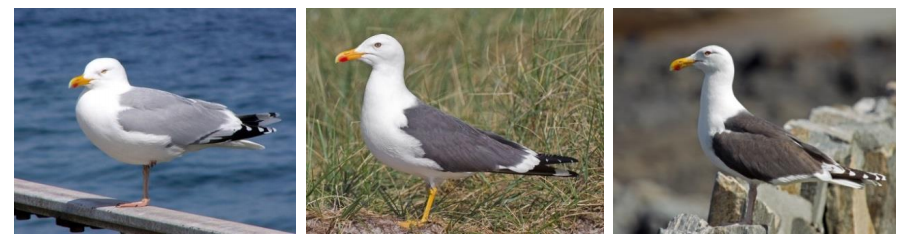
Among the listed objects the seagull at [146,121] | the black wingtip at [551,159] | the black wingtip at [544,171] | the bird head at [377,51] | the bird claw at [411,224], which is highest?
the bird head at [377,51]

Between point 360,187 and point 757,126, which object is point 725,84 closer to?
point 757,126

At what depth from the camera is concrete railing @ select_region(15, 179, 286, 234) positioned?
5.80m

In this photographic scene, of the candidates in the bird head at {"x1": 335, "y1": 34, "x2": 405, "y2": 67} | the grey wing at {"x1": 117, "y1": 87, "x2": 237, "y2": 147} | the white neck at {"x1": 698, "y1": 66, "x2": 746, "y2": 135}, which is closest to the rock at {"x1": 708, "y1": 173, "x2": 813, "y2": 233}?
the white neck at {"x1": 698, "y1": 66, "x2": 746, "y2": 135}

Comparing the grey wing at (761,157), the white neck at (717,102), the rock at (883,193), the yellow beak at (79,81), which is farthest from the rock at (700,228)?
the yellow beak at (79,81)

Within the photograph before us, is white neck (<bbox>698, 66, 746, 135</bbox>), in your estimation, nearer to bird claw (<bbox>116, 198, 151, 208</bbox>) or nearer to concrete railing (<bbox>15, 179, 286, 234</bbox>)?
concrete railing (<bbox>15, 179, 286, 234</bbox>)

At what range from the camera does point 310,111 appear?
6.78 meters

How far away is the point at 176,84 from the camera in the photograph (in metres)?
8.22

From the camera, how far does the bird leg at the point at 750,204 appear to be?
589 centimetres

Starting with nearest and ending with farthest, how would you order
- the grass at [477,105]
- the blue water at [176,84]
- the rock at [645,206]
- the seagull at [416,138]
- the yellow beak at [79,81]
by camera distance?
the seagull at [416,138] → the yellow beak at [79,81] → the grass at [477,105] → the rock at [645,206] → the blue water at [176,84]

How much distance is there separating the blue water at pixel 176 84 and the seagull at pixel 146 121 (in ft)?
4.54

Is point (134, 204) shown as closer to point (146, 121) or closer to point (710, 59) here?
point (146, 121)

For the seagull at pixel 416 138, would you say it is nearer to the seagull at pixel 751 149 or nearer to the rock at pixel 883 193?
the seagull at pixel 751 149

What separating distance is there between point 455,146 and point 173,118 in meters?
1.14

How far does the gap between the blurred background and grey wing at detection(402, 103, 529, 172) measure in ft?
2.88
